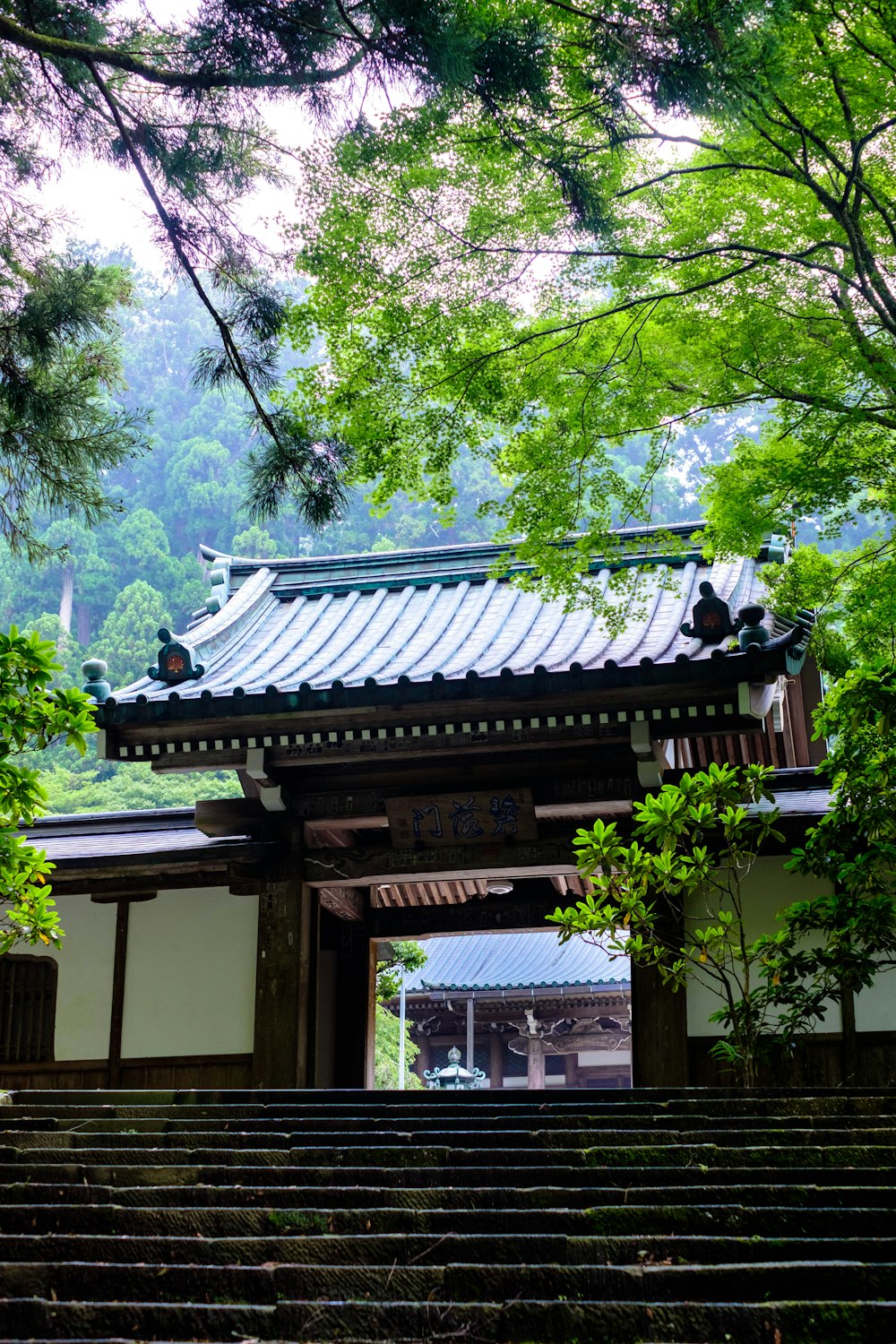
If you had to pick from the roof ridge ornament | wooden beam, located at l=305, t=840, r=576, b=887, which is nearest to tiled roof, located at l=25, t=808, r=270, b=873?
wooden beam, located at l=305, t=840, r=576, b=887

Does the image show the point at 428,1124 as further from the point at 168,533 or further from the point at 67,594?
the point at 168,533

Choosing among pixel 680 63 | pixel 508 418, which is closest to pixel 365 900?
pixel 508 418

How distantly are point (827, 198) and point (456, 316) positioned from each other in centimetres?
238

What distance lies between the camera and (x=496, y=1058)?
20.9m

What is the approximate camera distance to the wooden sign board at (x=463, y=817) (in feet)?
33.3

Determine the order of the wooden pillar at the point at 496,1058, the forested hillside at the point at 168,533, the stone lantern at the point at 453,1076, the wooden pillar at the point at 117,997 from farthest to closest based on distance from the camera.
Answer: the forested hillside at the point at 168,533 → the wooden pillar at the point at 496,1058 → the stone lantern at the point at 453,1076 → the wooden pillar at the point at 117,997

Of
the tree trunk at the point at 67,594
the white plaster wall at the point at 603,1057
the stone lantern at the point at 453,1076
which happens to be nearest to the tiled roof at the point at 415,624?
the stone lantern at the point at 453,1076

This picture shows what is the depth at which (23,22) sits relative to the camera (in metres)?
6.98

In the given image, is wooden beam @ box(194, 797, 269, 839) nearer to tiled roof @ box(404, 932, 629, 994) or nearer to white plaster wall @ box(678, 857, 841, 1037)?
white plaster wall @ box(678, 857, 841, 1037)

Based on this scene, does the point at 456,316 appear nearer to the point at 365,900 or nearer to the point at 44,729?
the point at 44,729

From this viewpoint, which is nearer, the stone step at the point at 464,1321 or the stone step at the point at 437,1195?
the stone step at the point at 464,1321

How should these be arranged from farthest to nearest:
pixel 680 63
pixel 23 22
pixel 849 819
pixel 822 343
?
pixel 822 343 < pixel 849 819 < pixel 23 22 < pixel 680 63

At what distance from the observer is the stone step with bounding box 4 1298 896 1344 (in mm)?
3162

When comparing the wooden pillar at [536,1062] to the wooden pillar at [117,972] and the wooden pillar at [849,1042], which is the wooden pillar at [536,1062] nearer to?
the wooden pillar at [117,972]
